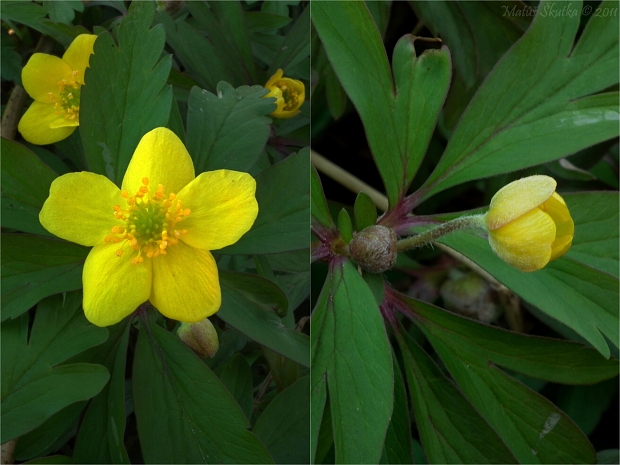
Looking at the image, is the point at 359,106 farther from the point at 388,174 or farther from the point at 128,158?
the point at 128,158

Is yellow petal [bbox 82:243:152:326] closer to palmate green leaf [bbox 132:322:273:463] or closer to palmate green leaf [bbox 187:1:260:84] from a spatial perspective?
palmate green leaf [bbox 132:322:273:463]

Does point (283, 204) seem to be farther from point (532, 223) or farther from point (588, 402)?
point (588, 402)

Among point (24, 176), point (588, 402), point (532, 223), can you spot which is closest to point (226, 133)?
point (24, 176)

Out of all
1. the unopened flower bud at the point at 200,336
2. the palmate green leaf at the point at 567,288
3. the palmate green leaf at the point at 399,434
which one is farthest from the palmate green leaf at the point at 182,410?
the palmate green leaf at the point at 567,288

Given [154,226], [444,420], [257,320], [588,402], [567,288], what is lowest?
[588,402]

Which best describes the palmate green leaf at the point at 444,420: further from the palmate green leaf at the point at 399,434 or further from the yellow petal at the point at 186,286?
the yellow petal at the point at 186,286

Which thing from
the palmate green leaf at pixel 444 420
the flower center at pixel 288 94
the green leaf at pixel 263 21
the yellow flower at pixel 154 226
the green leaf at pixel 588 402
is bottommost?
the green leaf at pixel 588 402
